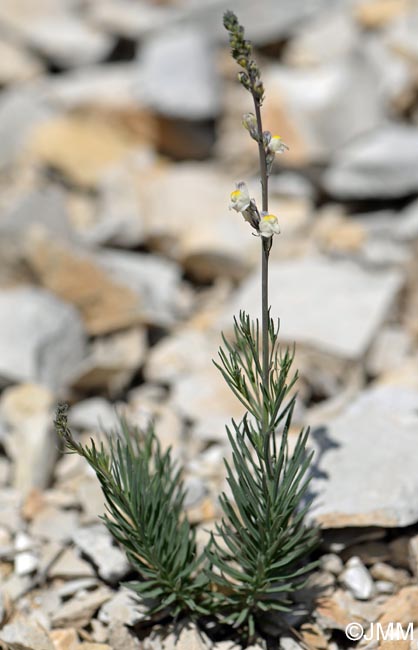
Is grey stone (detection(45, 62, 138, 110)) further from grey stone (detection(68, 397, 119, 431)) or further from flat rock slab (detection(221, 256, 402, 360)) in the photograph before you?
grey stone (detection(68, 397, 119, 431))

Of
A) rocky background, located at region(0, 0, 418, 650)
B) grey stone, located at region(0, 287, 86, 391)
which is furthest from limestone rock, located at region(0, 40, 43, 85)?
grey stone, located at region(0, 287, 86, 391)

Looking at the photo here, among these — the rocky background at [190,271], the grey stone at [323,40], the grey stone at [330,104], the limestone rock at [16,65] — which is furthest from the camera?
the limestone rock at [16,65]

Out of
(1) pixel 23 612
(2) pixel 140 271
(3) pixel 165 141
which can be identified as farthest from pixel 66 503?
(3) pixel 165 141

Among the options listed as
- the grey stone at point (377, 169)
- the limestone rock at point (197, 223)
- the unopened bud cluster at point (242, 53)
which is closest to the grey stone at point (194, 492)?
the unopened bud cluster at point (242, 53)

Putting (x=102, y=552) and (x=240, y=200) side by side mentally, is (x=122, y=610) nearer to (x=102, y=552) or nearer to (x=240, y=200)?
(x=102, y=552)

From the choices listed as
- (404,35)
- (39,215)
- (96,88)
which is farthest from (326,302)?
(96,88)

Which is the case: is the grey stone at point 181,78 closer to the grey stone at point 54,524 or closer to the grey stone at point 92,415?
the grey stone at point 92,415
